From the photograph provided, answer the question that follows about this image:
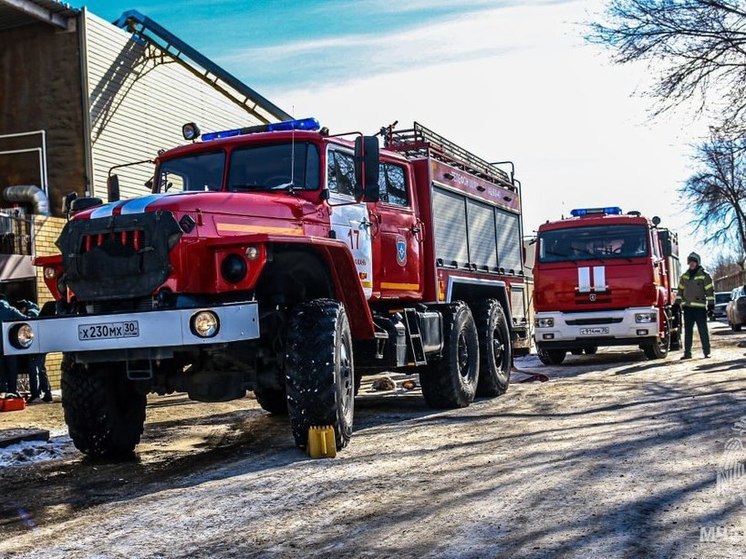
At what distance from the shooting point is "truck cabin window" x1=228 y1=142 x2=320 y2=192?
8.01m

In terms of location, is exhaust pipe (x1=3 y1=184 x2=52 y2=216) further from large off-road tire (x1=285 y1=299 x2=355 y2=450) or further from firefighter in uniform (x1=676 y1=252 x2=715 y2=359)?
large off-road tire (x1=285 y1=299 x2=355 y2=450)

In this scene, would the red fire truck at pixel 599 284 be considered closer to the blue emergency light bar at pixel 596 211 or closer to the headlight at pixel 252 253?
the blue emergency light bar at pixel 596 211

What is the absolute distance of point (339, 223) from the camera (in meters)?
8.10

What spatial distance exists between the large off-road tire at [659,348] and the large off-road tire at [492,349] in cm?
505

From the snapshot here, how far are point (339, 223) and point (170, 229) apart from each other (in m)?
1.97

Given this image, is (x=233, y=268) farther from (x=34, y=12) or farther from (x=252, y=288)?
(x=34, y=12)

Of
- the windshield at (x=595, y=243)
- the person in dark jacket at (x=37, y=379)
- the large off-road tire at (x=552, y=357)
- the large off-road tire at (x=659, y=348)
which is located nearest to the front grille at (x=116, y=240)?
the person in dark jacket at (x=37, y=379)

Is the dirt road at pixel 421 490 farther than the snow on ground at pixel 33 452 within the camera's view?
No

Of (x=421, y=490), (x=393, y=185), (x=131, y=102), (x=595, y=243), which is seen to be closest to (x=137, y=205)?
(x=421, y=490)

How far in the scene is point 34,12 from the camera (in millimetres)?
18234

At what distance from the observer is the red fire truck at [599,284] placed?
15.3 m

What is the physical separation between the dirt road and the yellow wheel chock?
0.31 feet

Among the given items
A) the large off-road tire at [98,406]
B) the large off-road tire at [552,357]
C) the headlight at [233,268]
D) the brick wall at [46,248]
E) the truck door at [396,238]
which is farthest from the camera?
the large off-road tire at [552,357]

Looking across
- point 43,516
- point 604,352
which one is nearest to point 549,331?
point 604,352
